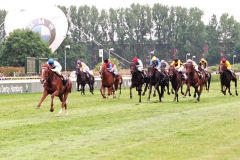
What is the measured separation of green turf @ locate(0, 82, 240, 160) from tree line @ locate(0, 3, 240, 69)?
125242mm

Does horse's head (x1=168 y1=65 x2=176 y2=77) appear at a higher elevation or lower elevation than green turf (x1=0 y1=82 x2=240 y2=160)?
higher

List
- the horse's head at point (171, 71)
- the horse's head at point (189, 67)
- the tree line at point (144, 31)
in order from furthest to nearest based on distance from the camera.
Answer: the tree line at point (144, 31) < the horse's head at point (171, 71) < the horse's head at point (189, 67)

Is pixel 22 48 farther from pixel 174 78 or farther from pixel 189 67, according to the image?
pixel 189 67

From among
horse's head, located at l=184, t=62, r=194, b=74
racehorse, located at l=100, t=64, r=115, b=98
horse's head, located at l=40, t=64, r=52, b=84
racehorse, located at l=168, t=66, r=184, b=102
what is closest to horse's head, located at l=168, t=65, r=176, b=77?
racehorse, located at l=168, t=66, r=184, b=102

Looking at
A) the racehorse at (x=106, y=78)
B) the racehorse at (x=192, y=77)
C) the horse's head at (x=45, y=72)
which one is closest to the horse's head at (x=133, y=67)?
the racehorse at (x=192, y=77)

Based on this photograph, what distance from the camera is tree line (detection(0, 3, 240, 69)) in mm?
149125

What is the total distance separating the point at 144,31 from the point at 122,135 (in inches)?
5366

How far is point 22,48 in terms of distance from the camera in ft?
340

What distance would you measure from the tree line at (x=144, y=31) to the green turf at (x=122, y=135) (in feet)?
411

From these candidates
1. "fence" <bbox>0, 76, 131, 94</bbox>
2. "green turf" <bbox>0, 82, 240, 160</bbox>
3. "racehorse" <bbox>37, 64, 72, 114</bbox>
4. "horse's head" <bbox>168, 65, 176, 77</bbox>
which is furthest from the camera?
"fence" <bbox>0, 76, 131, 94</bbox>

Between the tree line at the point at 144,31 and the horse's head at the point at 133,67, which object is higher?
the tree line at the point at 144,31

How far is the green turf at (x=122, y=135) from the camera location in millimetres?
12953

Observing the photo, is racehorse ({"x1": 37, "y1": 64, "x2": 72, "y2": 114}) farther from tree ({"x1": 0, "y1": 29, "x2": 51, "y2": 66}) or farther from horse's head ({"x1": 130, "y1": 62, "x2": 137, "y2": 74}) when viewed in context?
tree ({"x1": 0, "y1": 29, "x2": 51, "y2": 66})

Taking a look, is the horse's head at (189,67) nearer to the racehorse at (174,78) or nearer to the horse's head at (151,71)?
the racehorse at (174,78)
